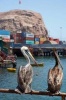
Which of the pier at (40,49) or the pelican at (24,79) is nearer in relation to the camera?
the pelican at (24,79)

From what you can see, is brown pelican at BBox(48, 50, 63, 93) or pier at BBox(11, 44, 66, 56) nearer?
brown pelican at BBox(48, 50, 63, 93)

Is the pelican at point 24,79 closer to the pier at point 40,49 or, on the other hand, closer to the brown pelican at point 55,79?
the brown pelican at point 55,79

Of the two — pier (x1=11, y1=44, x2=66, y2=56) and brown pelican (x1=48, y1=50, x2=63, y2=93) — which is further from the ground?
brown pelican (x1=48, y1=50, x2=63, y2=93)

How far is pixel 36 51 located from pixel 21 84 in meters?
122

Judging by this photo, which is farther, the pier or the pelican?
the pier

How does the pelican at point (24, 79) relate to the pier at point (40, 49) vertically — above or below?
above

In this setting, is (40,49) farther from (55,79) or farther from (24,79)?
(55,79)

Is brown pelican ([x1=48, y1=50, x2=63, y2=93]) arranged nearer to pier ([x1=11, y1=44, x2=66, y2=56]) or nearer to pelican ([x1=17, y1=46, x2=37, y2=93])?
pelican ([x1=17, y1=46, x2=37, y2=93])

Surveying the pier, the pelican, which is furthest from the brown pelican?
the pier

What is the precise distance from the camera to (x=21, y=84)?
390 inches

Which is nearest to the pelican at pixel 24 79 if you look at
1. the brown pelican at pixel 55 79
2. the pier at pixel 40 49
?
the brown pelican at pixel 55 79

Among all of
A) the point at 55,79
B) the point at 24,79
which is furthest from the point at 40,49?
the point at 55,79

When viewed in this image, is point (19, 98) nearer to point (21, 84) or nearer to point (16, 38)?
point (21, 84)

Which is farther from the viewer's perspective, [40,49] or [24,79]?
[40,49]
